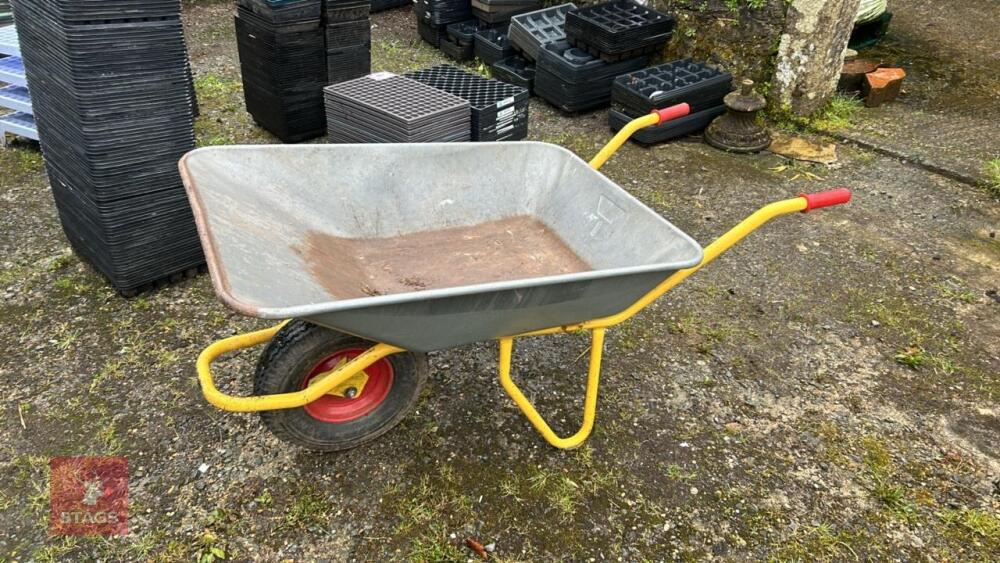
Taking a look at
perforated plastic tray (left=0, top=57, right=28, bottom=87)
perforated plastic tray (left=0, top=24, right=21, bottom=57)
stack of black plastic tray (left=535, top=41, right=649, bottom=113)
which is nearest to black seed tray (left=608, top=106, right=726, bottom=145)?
stack of black plastic tray (left=535, top=41, right=649, bottom=113)

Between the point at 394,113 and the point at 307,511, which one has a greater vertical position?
the point at 394,113

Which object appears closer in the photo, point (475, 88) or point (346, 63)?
point (475, 88)

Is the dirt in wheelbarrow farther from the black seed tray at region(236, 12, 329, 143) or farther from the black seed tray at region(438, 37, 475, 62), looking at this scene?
the black seed tray at region(438, 37, 475, 62)

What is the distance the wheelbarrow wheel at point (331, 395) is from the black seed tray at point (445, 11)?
531cm

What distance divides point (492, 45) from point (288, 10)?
246cm

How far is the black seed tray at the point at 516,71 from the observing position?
5.96 meters

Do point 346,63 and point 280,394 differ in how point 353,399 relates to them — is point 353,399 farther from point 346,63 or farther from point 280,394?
point 346,63

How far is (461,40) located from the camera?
6.71 metres

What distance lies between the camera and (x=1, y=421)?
2656 millimetres

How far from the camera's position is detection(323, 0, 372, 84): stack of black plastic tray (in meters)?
4.57

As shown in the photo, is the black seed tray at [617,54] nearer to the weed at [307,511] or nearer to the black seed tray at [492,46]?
the black seed tray at [492,46]

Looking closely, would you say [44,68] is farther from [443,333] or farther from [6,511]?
[443,333]

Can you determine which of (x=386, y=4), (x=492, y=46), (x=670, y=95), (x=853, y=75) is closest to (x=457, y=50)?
(x=492, y=46)

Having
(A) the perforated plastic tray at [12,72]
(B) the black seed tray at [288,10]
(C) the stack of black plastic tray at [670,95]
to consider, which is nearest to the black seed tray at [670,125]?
(C) the stack of black plastic tray at [670,95]
